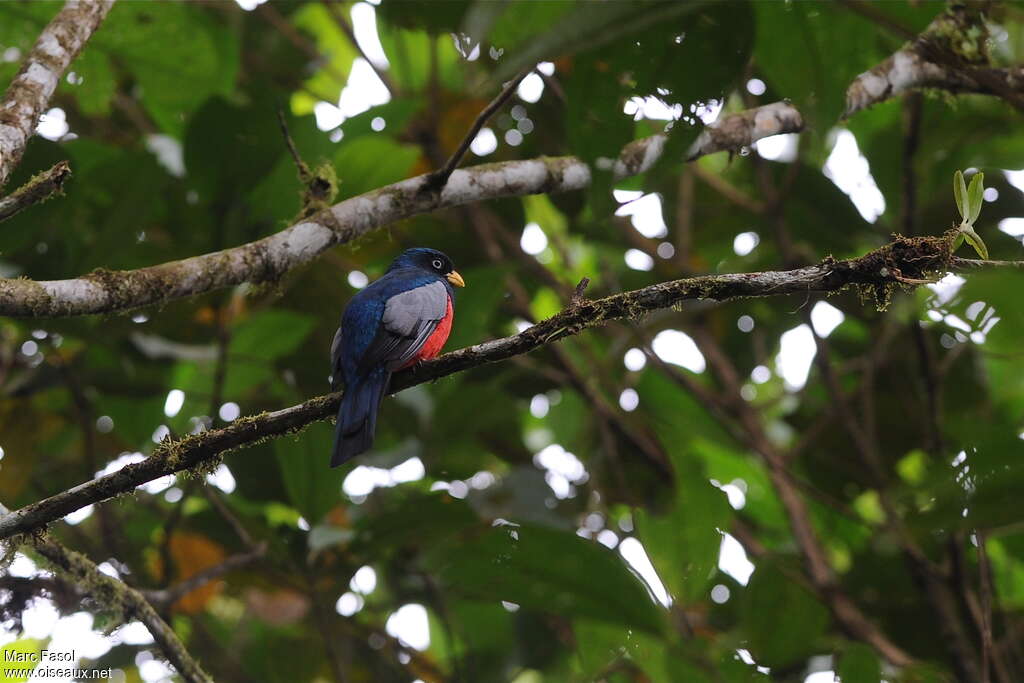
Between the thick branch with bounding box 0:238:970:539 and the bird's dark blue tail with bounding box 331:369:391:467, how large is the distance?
54cm

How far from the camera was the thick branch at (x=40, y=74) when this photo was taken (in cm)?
273

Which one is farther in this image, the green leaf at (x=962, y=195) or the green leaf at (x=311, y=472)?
the green leaf at (x=311, y=472)

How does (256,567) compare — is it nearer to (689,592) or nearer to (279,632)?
(279,632)

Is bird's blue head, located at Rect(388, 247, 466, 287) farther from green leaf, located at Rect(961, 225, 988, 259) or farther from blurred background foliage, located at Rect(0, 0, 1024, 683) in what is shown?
green leaf, located at Rect(961, 225, 988, 259)

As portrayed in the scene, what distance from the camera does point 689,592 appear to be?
372 cm

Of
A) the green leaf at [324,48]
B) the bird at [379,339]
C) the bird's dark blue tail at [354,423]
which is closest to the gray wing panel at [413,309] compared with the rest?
the bird at [379,339]

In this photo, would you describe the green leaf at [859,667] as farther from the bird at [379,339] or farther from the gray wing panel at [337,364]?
the gray wing panel at [337,364]

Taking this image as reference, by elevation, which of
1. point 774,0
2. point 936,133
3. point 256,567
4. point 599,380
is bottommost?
point 256,567

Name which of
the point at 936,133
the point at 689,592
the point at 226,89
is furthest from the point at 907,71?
the point at 226,89

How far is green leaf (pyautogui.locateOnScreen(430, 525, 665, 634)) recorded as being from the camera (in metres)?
3.34

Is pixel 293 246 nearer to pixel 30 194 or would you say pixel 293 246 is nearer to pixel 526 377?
pixel 30 194

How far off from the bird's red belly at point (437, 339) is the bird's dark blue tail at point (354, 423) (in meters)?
0.61

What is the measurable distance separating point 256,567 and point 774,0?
3.35 meters

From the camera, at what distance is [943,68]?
4164 millimetres
